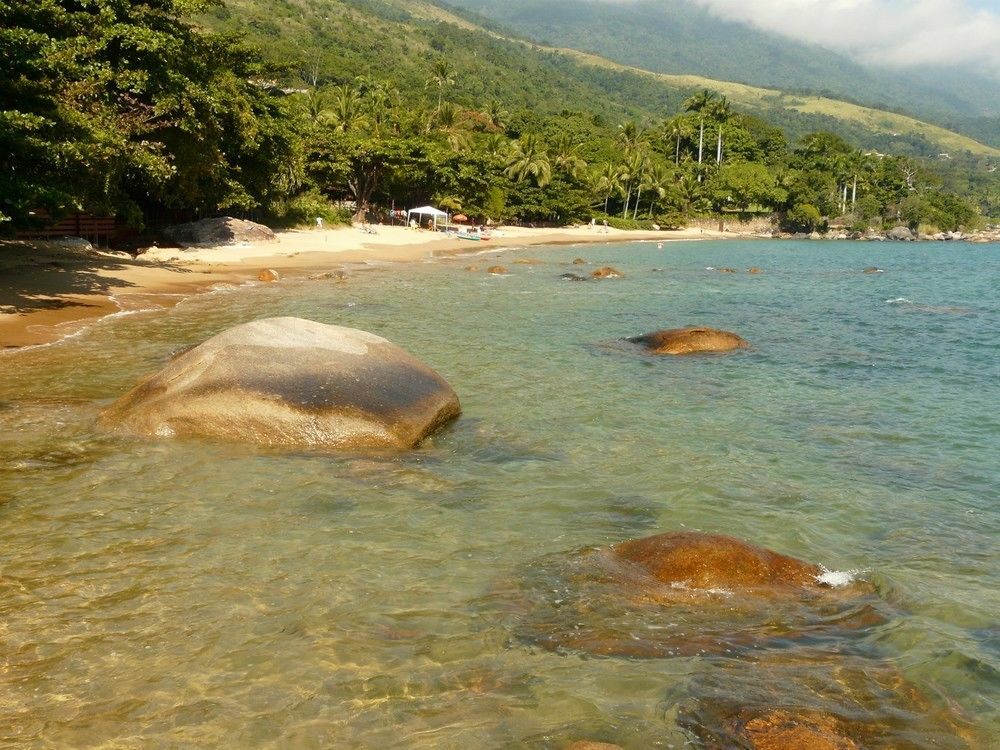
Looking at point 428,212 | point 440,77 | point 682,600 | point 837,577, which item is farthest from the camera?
point 440,77

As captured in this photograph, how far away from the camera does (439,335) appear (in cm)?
1948

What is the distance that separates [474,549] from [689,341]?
11477 millimetres

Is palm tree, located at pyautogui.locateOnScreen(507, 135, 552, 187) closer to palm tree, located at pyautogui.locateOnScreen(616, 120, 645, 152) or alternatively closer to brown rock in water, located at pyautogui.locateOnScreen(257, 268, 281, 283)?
palm tree, located at pyautogui.locateOnScreen(616, 120, 645, 152)

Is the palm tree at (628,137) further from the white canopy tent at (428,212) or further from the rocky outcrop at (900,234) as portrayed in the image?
the white canopy tent at (428,212)

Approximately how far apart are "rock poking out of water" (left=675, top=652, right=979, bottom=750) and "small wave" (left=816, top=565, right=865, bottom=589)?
4.08 feet

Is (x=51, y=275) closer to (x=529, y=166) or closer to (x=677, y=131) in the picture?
(x=529, y=166)

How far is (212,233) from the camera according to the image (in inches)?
1500

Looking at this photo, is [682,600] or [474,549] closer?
[682,600]

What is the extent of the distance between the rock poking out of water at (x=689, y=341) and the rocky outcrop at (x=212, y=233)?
81.9ft

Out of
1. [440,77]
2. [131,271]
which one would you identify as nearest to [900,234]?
[440,77]

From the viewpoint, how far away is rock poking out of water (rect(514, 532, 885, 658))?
5.84m

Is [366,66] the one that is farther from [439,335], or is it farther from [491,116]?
[439,335]

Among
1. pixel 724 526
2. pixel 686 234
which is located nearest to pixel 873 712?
pixel 724 526

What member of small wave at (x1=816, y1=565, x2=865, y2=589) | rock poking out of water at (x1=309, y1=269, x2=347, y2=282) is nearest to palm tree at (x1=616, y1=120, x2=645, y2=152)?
rock poking out of water at (x1=309, y1=269, x2=347, y2=282)
